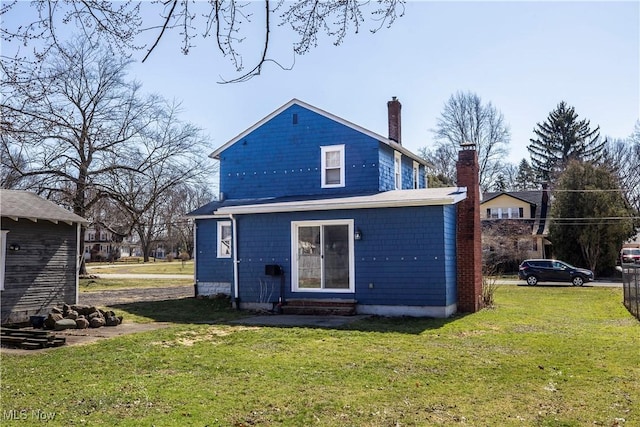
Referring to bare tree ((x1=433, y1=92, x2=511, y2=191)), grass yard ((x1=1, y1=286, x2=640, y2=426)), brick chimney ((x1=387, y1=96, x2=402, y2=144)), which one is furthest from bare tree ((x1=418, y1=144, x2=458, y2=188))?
grass yard ((x1=1, y1=286, x2=640, y2=426))

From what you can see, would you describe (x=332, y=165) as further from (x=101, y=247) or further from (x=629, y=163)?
(x=101, y=247)

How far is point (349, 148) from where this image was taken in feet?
56.8

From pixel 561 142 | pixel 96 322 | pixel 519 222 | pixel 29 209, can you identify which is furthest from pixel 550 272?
pixel 561 142

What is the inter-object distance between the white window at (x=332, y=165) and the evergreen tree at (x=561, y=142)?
42.0 meters

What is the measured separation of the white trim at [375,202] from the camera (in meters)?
13.2

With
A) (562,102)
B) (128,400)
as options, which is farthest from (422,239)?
(562,102)

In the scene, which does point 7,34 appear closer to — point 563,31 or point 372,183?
point 563,31

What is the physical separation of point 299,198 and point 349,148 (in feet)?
7.56

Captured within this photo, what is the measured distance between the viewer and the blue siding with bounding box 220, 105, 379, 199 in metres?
17.1

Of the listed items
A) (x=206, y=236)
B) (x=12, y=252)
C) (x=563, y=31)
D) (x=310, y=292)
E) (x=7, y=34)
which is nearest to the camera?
(x=7, y=34)

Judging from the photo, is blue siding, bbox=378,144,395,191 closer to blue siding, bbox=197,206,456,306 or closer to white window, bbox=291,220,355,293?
white window, bbox=291,220,355,293

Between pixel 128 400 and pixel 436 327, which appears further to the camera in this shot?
pixel 436 327

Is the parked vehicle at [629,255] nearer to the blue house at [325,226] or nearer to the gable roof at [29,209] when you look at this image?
the blue house at [325,226]

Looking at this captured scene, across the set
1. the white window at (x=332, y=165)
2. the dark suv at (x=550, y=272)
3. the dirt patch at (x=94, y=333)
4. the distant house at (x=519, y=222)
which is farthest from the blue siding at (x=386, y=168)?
the distant house at (x=519, y=222)
